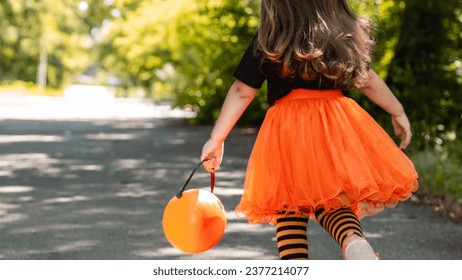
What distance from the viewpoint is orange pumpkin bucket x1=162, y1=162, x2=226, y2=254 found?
11.7ft

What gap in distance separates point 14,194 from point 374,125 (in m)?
5.48

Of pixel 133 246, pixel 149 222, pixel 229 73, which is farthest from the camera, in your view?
pixel 229 73

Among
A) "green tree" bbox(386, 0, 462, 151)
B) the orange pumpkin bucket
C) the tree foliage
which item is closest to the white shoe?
the orange pumpkin bucket

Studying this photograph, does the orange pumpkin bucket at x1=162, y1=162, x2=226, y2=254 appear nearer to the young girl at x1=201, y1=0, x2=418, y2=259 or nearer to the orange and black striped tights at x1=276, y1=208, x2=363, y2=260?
the young girl at x1=201, y1=0, x2=418, y2=259

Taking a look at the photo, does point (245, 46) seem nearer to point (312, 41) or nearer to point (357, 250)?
point (312, 41)

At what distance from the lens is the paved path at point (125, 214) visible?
19.0 ft

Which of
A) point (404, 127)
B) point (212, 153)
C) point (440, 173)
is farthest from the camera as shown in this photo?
point (440, 173)

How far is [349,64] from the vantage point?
359 cm

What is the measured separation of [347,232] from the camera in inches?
132

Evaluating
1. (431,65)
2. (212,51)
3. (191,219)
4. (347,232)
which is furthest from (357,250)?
(212,51)

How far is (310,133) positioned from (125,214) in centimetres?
397

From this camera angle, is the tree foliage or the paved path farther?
the tree foliage
